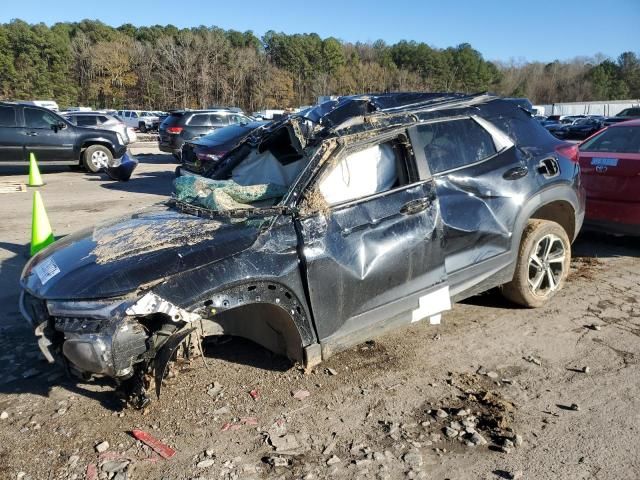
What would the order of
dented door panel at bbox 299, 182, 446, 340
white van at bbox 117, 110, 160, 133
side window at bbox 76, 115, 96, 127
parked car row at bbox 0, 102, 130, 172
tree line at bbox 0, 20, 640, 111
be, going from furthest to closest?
Result: tree line at bbox 0, 20, 640, 111 → white van at bbox 117, 110, 160, 133 → side window at bbox 76, 115, 96, 127 → parked car row at bbox 0, 102, 130, 172 → dented door panel at bbox 299, 182, 446, 340

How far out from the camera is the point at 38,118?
13.9 metres

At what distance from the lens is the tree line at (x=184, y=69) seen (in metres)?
66.5

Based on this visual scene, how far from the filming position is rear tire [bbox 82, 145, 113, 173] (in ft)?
47.9

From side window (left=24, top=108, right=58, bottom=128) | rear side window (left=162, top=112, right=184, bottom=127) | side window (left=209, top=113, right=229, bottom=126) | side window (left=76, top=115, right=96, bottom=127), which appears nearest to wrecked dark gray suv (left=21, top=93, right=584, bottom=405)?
side window (left=24, top=108, right=58, bottom=128)

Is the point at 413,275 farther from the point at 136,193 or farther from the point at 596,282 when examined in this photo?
the point at 136,193

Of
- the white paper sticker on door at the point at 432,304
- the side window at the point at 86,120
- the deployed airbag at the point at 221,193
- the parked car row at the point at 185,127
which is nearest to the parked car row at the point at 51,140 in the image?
the parked car row at the point at 185,127

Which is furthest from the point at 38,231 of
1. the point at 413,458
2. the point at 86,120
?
the point at 86,120

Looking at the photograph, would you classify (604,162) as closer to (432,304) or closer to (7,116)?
(432,304)

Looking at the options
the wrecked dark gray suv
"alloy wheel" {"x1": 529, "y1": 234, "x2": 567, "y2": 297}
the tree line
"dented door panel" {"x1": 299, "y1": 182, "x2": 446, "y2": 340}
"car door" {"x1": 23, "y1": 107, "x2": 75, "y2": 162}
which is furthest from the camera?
the tree line

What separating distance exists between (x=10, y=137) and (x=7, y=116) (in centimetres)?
58

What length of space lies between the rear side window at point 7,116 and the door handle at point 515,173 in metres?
13.2

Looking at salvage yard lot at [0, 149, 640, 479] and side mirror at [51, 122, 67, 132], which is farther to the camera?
side mirror at [51, 122, 67, 132]

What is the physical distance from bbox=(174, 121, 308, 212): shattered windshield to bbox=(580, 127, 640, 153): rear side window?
441 centimetres

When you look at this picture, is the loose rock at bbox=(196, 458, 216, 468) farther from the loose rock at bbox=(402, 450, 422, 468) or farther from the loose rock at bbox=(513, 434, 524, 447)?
the loose rock at bbox=(513, 434, 524, 447)
